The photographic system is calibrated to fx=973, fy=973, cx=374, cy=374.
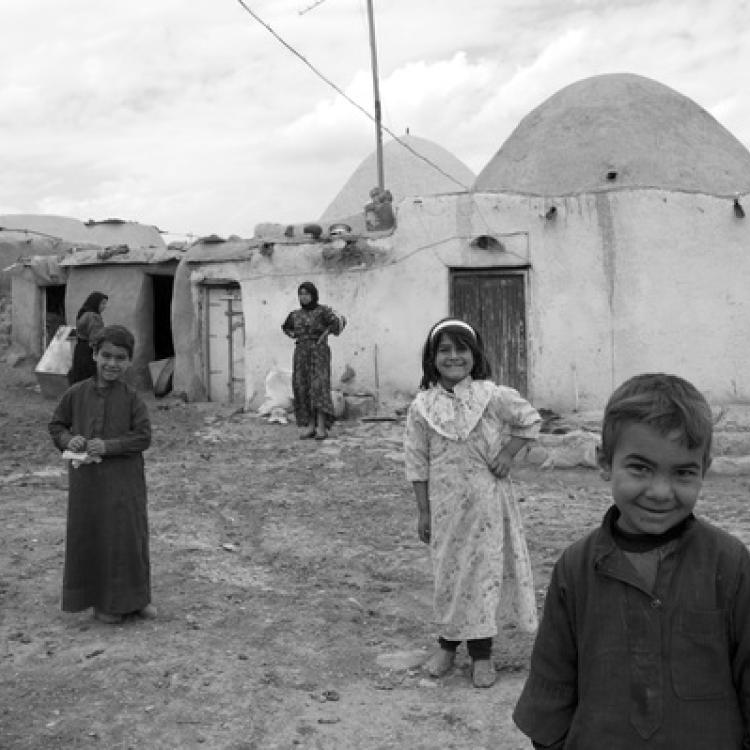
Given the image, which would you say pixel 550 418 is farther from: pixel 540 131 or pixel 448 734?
pixel 448 734

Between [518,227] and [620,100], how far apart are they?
4027mm

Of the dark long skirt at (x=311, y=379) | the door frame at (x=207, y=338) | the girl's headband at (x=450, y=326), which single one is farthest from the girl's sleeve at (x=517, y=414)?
the door frame at (x=207, y=338)

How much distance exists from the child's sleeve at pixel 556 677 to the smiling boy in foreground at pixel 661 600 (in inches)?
1.6

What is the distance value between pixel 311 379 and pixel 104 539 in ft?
19.5

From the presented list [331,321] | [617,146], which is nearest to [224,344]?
[331,321]

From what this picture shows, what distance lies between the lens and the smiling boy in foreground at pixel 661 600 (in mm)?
1661

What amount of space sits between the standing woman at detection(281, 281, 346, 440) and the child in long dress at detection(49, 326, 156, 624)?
5.66 metres

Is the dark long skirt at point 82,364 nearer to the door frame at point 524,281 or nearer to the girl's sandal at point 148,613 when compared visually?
the girl's sandal at point 148,613

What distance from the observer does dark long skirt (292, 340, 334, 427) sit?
1016cm

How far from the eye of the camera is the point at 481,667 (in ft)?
12.1

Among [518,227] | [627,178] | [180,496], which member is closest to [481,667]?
[180,496]

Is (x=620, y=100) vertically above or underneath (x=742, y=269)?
above

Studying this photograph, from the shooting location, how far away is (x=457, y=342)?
3.62 meters

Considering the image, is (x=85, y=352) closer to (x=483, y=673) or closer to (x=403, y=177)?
(x=483, y=673)
